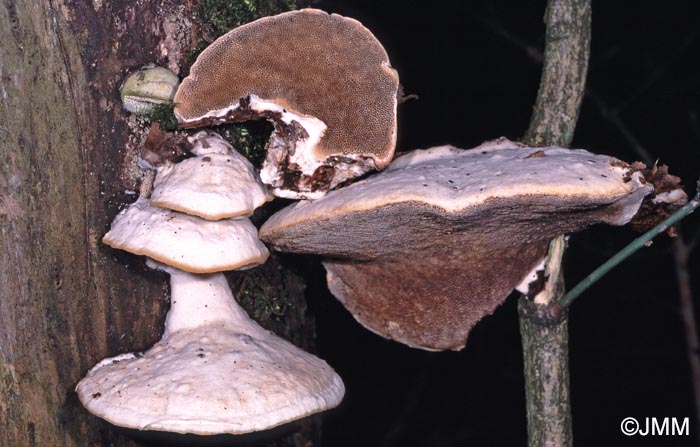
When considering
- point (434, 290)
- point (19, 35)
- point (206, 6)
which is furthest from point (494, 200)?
point (19, 35)

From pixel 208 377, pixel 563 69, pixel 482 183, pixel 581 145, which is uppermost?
pixel 581 145

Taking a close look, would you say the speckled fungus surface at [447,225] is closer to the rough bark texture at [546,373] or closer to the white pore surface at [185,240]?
the white pore surface at [185,240]

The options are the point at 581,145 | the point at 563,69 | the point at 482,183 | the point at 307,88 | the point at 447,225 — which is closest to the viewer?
the point at 482,183

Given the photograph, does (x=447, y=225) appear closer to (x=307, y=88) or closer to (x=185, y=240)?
(x=307, y=88)

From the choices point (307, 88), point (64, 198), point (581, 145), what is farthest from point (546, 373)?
point (581, 145)

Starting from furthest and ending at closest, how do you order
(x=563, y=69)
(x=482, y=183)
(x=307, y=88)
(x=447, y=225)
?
(x=563, y=69)
(x=307, y=88)
(x=447, y=225)
(x=482, y=183)

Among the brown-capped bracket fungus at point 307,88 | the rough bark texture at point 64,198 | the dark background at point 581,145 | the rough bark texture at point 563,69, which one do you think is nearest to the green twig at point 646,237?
the rough bark texture at point 563,69

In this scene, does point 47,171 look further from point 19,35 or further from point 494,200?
point 494,200

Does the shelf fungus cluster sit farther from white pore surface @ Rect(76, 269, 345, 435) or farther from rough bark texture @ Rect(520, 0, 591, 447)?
rough bark texture @ Rect(520, 0, 591, 447)
